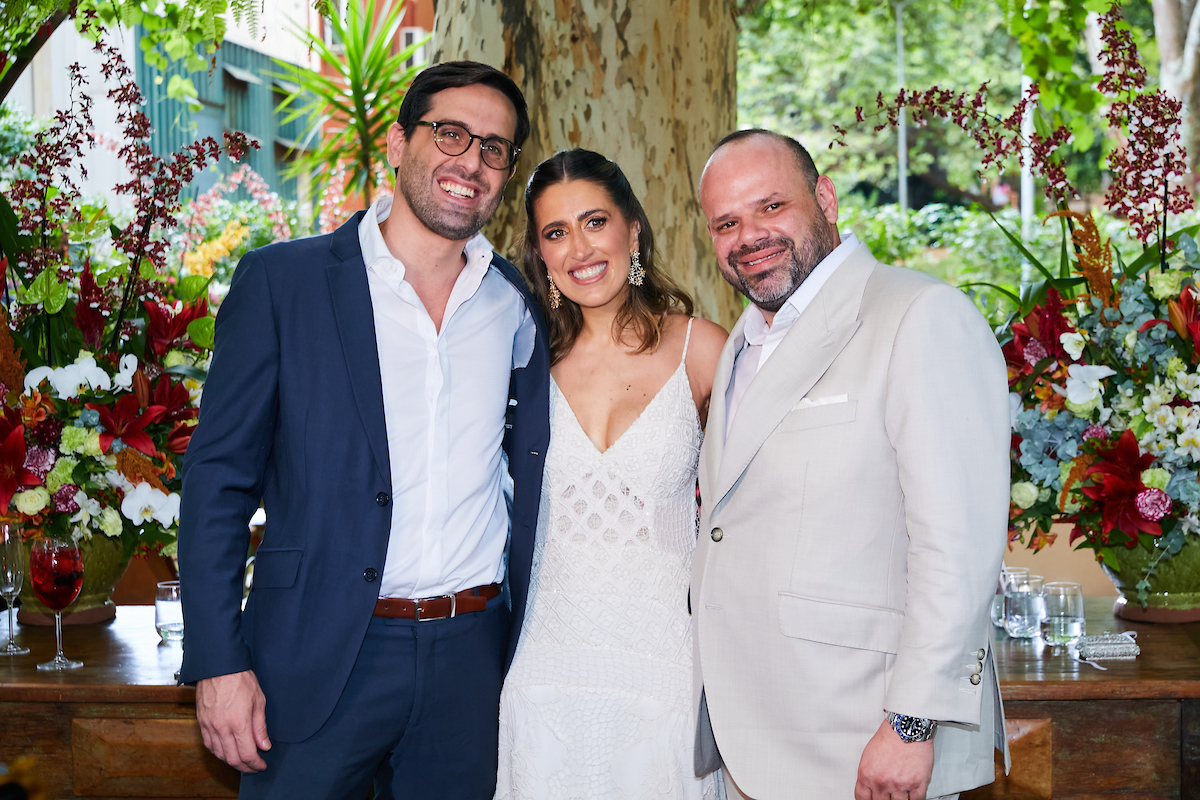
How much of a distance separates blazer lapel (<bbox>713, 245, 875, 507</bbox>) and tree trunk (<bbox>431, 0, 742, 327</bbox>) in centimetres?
120

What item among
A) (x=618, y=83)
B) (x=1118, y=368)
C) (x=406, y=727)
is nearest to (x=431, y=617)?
(x=406, y=727)

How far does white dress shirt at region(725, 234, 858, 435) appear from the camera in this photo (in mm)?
1686

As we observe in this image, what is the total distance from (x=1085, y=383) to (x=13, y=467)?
230 centimetres

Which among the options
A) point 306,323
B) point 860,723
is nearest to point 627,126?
point 306,323

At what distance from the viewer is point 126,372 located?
7.38 feet

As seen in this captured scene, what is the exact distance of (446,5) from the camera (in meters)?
2.81

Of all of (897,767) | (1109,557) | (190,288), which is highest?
(190,288)

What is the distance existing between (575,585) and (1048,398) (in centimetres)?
112

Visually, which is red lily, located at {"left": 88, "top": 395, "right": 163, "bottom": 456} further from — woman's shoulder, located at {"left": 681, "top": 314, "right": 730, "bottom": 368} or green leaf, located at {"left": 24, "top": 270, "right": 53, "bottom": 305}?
woman's shoulder, located at {"left": 681, "top": 314, "right": 730, "bottom": 368}

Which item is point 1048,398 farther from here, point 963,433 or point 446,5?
point 446,5

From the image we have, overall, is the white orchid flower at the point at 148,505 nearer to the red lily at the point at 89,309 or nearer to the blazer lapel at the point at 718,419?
the red lily at the point at 89,309

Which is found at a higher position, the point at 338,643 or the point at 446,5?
the point at 446,5

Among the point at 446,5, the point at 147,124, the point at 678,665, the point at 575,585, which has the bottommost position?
the point at 678,665

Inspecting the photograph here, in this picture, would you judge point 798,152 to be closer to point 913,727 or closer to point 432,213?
point 432,213
